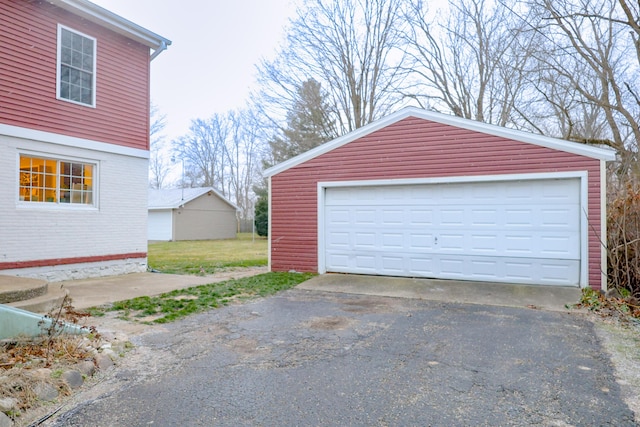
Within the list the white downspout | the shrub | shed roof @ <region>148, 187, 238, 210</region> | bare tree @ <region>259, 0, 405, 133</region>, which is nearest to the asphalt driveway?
the shrub

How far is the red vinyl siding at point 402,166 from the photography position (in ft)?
23.9

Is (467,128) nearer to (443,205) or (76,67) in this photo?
(443,205)

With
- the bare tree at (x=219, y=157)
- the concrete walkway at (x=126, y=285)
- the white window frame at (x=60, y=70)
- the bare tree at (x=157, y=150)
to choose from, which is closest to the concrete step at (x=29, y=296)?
the concrete walkway at (x=126, y=285)

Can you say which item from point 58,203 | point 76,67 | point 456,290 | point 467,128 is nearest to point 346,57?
point 467,128

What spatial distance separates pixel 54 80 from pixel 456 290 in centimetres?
908

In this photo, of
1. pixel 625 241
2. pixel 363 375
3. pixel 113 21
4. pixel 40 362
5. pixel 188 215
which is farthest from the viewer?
pixel 188 215

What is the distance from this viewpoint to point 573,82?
12.6 meters

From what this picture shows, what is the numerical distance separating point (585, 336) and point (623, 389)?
1713mm

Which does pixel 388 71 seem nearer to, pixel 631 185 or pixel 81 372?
pixel 631 185

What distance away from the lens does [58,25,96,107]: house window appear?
8.29 meters

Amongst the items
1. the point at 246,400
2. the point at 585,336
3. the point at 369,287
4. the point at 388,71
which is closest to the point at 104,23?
the point at 369,287

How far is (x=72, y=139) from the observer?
8398mm

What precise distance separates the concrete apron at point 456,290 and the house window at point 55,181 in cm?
537

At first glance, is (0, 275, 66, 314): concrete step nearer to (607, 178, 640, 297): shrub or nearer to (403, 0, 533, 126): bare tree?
(607, 178, 640, 297): shrub
